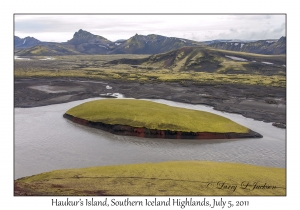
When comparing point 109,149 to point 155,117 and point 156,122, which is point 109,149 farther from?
point 155,117

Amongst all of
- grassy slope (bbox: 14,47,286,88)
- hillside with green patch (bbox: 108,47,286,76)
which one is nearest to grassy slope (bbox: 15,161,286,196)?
grassy slope (bbox: 14,47,286,88)

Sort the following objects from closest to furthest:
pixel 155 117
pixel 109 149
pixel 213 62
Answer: pixel 109 149
pixel 155 117
pixel 213 62

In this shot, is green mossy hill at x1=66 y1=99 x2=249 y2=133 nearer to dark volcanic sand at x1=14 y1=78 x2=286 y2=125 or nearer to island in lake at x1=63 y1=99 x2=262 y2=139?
island in lake at x1=63 y1=99 x2=262 y2=139

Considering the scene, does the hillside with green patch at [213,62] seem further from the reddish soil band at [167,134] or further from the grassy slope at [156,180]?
the grassy slope at [156,180]

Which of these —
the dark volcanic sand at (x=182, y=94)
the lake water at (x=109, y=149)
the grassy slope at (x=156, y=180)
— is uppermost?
the dark volcanic sand at (x=182, y=94)

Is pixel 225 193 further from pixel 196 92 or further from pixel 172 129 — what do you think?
pixel 196 92

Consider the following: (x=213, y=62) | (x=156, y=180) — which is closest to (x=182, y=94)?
(x=156, y=180)

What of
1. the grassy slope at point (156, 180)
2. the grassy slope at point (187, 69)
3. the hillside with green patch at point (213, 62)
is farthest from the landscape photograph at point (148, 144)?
the hillside with green patch at point (213, 62)
